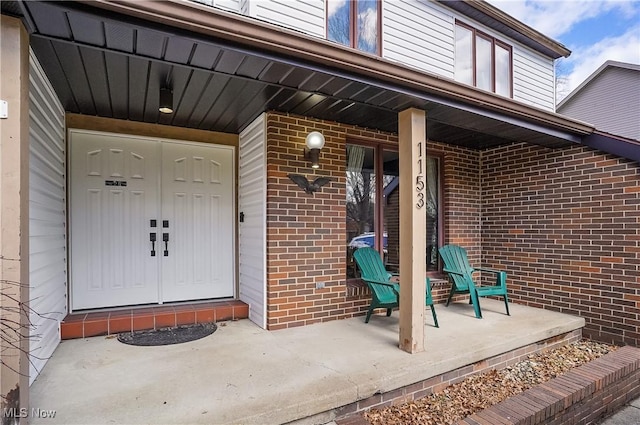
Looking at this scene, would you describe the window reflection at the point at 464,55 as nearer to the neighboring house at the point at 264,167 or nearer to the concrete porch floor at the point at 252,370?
the neighboring house at the point at 264,167

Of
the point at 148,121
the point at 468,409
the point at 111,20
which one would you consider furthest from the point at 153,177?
the point at 468,409

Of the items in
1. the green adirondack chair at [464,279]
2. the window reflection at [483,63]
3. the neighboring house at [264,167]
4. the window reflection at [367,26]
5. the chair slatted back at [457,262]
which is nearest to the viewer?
the neighboring house at [264,167]

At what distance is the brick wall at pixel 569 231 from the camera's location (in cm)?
388

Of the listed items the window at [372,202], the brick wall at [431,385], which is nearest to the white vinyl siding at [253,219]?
the window at [372,202]

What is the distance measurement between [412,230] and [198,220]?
2.57m

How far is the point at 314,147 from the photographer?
3.61m

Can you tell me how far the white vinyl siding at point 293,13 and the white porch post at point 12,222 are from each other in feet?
9.52

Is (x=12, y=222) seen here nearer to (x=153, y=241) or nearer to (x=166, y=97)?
(x=166, y=97)

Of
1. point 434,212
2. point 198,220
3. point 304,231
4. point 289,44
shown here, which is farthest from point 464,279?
point 289,44

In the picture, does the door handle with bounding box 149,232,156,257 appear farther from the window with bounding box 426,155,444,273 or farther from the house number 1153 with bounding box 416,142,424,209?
the window with bounding box 426,155,444,273

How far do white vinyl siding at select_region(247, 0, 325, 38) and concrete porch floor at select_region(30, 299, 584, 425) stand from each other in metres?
3.61

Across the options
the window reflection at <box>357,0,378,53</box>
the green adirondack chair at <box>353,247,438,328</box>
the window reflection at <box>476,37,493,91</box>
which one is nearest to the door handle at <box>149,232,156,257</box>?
the green adirondack chair at <box>353,247,438,328</box>

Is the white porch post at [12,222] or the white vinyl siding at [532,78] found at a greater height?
the white vinyl siding at [532,78]

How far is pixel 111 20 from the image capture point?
178 centimetres
